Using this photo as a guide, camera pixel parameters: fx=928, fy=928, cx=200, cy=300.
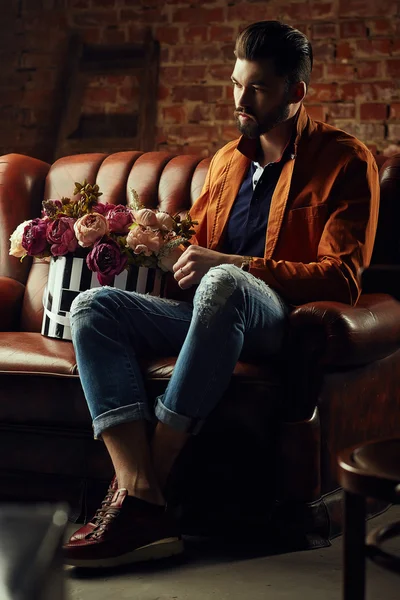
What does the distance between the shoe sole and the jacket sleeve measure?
69 centimetres

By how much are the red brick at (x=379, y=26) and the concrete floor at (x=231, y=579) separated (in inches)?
104

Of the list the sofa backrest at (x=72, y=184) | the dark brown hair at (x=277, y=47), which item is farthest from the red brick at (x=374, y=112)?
the dark brown hair at (x=277, y=47)

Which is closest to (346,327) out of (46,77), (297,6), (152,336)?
(152,336)

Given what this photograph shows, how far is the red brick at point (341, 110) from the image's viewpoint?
4.19m

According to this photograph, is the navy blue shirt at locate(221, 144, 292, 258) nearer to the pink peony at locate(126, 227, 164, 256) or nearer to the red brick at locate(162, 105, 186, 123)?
the pink peony at locate(126, 227, 164, 256)

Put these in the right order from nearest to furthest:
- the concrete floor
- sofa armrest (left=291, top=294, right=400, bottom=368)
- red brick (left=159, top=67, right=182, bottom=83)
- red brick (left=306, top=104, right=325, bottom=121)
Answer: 1. the concrete floor
2. sofa armrest (left=291, top=294, right=400, bottom=368)
3. red brick (left=306, top=104, right=325, bottom=121)
4. red brick (left=159, top=67, right=182, bottom=83)

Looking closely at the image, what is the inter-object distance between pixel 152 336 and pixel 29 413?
387mm

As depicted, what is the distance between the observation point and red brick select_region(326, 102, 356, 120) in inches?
165


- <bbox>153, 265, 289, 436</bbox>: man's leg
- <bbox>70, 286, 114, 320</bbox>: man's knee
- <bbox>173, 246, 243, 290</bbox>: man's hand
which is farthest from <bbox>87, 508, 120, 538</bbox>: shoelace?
<bbox>173, 246, 243, 290</bbox>: man's hand

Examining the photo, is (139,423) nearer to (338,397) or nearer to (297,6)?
(338,397)

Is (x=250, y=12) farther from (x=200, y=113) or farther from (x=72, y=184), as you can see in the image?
(x=72, y=184)

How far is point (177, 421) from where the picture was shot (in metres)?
2.15

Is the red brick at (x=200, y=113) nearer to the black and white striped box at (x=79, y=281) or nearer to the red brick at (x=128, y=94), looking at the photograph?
the red brick at (x=128, y=94)

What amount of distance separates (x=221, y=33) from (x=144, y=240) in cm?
222
